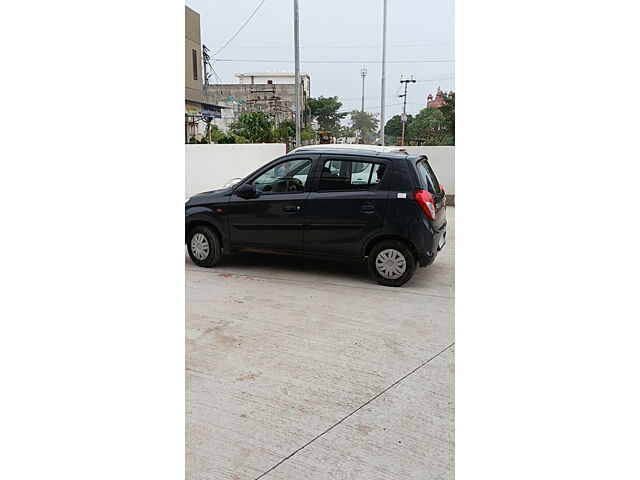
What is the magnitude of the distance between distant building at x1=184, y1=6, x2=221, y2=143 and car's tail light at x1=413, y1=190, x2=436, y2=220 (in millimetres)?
15403

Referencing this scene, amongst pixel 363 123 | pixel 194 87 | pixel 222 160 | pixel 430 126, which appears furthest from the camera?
pixel 363 123

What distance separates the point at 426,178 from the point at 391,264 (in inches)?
37.0

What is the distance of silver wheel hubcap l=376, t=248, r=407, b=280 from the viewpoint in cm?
552

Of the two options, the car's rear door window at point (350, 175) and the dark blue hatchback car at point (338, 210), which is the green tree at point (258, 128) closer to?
the dark blue hatchback car at point (338, 210)

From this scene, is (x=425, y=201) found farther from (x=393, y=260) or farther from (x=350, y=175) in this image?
(x=350, y=175)

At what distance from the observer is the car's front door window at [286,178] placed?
5.82 m

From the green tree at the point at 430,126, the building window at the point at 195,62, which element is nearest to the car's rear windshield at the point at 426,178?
the building window at the point at 195,62

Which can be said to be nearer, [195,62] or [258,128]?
[195,62]

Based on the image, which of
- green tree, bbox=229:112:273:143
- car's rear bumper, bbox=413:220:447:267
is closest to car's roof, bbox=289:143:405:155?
car's rear bumper, bbox=413:220:447:267

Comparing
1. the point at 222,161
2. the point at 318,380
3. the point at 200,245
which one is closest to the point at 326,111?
the point at 222,161

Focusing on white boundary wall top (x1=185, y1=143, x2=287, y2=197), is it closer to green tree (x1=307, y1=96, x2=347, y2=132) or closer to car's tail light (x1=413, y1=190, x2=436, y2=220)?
car's tail light (x1=413, y1=190, x2=436, y2=220)

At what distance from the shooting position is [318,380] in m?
3.28

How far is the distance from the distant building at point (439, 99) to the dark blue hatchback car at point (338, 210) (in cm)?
2415
